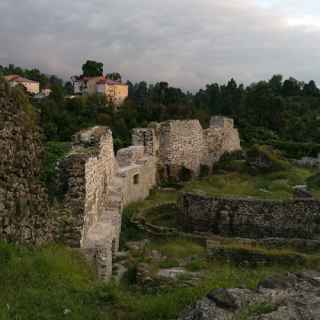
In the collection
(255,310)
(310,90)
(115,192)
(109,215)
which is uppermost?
(310,90)

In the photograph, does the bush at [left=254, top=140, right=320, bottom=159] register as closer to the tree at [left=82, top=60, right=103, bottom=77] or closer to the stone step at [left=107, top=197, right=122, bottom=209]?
the stone step at [left=107, top=197, right=122, bottom=209]

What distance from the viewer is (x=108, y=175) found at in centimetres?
1283

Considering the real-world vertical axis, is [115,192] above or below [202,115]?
below

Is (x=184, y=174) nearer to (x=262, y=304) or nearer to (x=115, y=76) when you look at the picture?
(x=262, y=304)

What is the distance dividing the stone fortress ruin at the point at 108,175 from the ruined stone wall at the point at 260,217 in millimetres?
2222

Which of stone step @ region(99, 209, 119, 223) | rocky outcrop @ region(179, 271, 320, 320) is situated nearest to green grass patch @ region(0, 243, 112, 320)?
rocky outcrop @ region(179, 271, 320, 320)

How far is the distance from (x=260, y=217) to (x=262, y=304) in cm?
743

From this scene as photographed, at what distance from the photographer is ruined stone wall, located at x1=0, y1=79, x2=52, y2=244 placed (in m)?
7.51

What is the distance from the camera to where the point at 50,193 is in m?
8.44

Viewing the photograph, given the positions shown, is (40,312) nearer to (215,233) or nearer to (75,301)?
(75,301)

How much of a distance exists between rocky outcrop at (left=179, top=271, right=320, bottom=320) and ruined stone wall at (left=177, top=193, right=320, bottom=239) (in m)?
6.46

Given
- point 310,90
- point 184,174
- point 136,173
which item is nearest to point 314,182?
point 184,174

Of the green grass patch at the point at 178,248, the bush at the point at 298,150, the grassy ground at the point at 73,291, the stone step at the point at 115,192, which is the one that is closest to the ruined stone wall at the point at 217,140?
the bush at the point at 298,150

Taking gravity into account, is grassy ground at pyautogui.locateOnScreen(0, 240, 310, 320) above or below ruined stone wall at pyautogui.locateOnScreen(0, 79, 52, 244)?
below
